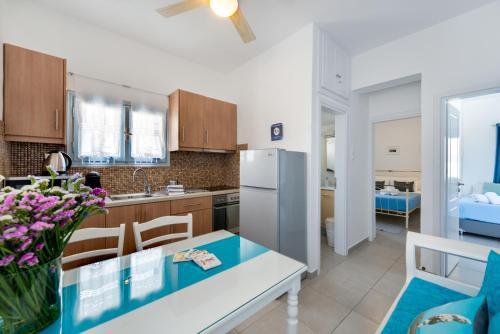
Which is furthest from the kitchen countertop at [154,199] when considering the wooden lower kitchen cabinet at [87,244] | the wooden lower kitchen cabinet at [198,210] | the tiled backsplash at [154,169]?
the tiled backsplash at [154,169]

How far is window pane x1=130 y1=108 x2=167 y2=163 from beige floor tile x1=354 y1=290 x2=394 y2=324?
2825mm

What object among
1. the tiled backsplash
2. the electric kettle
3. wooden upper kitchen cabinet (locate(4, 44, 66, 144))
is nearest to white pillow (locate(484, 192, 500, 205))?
the tiled backsplash

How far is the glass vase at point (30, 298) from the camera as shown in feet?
1.88

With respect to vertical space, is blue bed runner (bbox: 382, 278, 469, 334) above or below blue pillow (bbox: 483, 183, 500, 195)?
below

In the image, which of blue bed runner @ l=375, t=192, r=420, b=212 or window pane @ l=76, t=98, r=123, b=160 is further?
blue bed runner @ l=375, t=192, r=420, b=212

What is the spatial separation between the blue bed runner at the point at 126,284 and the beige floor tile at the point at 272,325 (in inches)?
32.9

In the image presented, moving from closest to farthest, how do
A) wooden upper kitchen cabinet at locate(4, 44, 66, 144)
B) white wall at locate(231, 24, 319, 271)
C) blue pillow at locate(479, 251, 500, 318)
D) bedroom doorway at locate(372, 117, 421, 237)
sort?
1. blue pillow at locate(479, 251, 500, 318)
2. wooden upper kitchen cabinet at locate(4, 44, 66, 144)
3. white wall at locate(231, 24, 319, 271)
4. bedroom doorway at locate(372, 117, 421, 237)

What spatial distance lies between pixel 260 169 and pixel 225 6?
1486 mm

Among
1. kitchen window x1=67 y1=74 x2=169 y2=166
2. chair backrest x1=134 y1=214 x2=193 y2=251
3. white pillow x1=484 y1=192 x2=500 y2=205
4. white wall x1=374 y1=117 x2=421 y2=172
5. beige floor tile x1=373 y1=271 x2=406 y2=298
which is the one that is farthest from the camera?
white wall x1=374 y1=117 x2=421 y2=172

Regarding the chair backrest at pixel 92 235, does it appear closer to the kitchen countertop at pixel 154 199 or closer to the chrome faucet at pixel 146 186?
the kitchen countertop at pixel 154 199

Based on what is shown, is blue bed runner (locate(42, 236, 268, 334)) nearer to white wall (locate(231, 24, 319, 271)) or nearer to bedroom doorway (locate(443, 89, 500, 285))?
white wall (locate(231, 24, 319, 271))

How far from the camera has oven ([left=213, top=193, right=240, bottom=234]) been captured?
108 inches

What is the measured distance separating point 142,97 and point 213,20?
4.29 ft

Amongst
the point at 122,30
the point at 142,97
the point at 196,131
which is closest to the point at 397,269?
the point at 196,131
